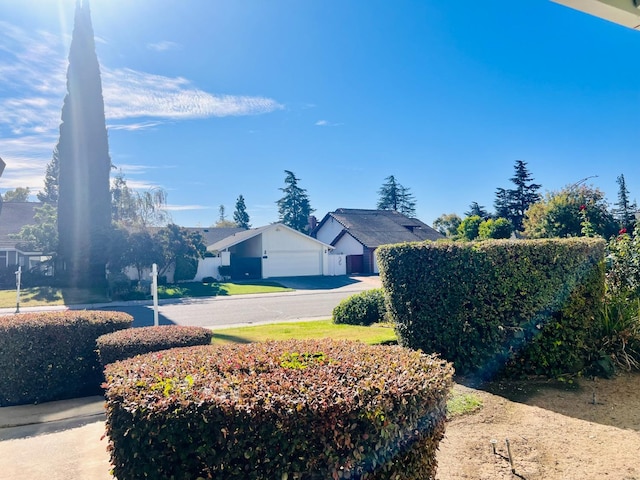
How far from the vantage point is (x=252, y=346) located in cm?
359

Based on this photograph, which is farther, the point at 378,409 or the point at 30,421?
the point at 30,421

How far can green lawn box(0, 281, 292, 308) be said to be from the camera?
2111 cm

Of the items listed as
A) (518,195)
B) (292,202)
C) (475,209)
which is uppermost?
(292,202)

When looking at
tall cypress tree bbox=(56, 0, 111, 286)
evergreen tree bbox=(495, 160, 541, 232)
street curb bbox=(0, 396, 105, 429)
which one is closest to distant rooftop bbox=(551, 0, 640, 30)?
street curb bbox=(0, 396, 105, 429)

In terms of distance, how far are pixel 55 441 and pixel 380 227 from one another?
37409 mm

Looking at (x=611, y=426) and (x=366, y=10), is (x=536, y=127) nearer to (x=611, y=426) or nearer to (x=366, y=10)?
(x=366, y=10)

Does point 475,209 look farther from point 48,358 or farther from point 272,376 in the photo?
point 272,376

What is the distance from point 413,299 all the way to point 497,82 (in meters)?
8.66

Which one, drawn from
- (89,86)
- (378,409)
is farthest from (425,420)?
(89,86)

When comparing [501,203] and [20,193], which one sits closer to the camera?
[501,203]

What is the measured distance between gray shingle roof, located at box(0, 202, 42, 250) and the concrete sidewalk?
2935 cm

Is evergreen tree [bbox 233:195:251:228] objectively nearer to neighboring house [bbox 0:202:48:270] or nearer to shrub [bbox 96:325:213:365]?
neighboring house [bbox 0:202:48:270]

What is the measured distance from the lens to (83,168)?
26703mm

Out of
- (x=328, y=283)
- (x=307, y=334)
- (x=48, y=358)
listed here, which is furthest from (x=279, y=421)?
(x=328, y=283)
